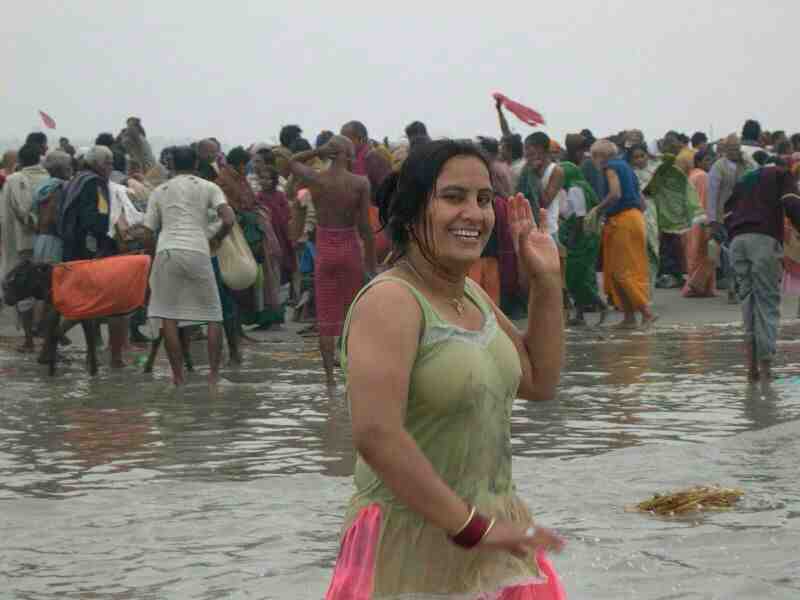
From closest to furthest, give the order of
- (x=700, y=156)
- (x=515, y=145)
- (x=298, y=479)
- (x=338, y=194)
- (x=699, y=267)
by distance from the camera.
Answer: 1. (x=298, y=479)
2. (x=338, y=194)
3. (x=515, y=145)
4. (x=699, y=267)
5. (x=700, y=156)

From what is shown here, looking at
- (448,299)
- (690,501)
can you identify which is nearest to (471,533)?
(448,299)

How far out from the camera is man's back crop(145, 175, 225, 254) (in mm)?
12984

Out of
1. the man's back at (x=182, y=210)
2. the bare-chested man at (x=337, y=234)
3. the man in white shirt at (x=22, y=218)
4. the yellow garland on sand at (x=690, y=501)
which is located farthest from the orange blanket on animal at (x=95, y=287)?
the yellow garland on sand at (x=690, y=501)

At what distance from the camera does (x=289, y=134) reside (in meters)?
20.4

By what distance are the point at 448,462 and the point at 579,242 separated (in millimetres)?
15021

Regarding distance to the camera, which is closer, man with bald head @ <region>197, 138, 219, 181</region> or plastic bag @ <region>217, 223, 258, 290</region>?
plastic bag @ <region>217, 223, 258, 290</region>

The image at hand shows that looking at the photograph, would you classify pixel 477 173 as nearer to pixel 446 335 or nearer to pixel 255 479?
pixel 446 335

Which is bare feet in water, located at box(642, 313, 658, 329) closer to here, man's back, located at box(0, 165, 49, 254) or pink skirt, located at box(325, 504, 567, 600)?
man's back, located at box(0, 165, 49, 254)

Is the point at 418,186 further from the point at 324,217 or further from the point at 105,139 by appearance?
the point at 105,139

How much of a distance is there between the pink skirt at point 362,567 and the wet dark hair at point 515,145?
14004 mm

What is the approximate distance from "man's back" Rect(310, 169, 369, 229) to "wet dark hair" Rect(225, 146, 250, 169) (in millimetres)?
2561

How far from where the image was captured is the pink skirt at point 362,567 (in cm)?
372

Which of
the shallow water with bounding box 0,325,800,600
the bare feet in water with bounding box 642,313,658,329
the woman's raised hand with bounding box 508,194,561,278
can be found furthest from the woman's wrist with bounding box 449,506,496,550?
the bare feet in water with bounding box 642,313,658,329

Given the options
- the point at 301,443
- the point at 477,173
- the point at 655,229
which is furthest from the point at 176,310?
the point at 477,173
